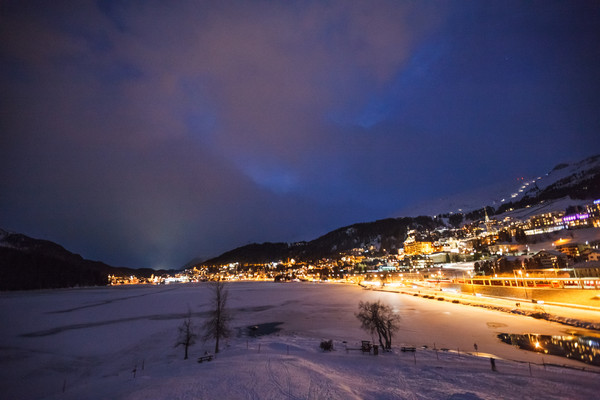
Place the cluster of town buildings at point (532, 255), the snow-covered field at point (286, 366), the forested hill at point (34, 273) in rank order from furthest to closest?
the forested hill at point (34, 273)
the cluster of town buildings at point (532, 255)
the snow-covered field at point (286, 366)

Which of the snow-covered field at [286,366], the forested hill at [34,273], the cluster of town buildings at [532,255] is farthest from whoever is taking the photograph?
the forested hill at [34,273]

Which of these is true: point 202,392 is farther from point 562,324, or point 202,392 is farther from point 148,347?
point 562,324

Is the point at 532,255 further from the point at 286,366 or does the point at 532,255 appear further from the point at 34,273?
the point at 34,273

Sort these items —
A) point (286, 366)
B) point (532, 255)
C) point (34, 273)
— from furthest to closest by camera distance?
point (34, 273) → point (532, 255) → point (286, 366)

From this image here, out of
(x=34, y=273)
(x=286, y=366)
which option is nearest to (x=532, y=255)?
(x=286, y=366)

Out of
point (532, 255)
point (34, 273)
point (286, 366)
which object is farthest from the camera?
point (34, 273)

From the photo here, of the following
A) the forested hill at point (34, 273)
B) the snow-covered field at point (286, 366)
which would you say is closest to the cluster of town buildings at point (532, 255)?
the snow-covered field at point (286, 366)

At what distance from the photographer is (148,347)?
27.6m

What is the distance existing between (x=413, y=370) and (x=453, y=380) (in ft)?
9.01

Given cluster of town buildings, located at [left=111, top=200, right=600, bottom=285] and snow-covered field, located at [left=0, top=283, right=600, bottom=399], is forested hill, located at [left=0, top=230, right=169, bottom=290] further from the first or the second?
snow-covered field, located at [left=0, top=283, right=600, bottom=399]

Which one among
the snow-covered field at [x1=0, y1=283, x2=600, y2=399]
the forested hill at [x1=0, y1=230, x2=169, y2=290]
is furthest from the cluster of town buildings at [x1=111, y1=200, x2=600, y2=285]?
the forested hill at [x1=0, y1=230, x2=169, y2=290]

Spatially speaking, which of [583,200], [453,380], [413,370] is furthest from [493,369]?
[583,200]

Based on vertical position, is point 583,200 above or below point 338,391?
above

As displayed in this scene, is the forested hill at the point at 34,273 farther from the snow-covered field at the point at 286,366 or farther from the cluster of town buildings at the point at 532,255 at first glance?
the snow-covered field at the point at 286,366
